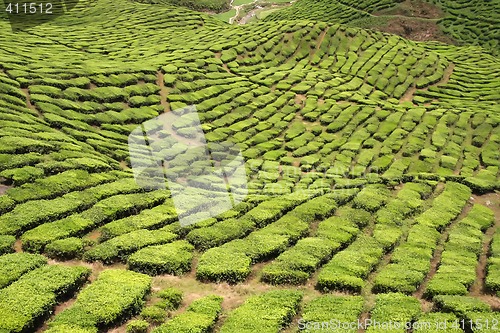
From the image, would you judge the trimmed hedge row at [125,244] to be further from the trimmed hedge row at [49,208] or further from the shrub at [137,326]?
the shrub at [137,326]

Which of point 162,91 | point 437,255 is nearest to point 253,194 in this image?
point 437,255

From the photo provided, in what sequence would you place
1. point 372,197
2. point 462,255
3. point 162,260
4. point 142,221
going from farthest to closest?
point 372,197 → point 462,255 → point 142,221 → point 162,260

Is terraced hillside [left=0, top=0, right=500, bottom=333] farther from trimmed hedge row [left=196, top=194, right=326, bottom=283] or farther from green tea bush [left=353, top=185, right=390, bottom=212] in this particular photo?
green tea bush [left=353, top=185, right=390, bottom=212]

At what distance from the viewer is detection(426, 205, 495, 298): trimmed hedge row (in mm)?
17766

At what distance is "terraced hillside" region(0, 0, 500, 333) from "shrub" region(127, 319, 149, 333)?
66 mm

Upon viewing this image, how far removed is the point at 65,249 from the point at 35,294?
3.06 meters

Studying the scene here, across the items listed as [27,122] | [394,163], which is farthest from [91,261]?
[394,163]

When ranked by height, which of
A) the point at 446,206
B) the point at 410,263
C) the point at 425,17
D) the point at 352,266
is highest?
the point at 425,17

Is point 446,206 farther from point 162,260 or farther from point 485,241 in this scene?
point 162,260

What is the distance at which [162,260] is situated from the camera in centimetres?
1752

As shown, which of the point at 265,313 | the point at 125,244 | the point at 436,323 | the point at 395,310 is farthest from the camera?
the point at 125,244

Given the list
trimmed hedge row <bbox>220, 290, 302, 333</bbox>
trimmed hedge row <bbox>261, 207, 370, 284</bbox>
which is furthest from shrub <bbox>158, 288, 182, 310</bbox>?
trimmed hedge row <bbox>261, 207, 370, 284</bbox>

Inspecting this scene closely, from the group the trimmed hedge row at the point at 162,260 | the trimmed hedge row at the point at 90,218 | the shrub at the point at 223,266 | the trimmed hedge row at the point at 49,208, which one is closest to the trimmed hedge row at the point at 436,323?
the shrub at the point at 223,266

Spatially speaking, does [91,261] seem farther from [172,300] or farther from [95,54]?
[95,54]
